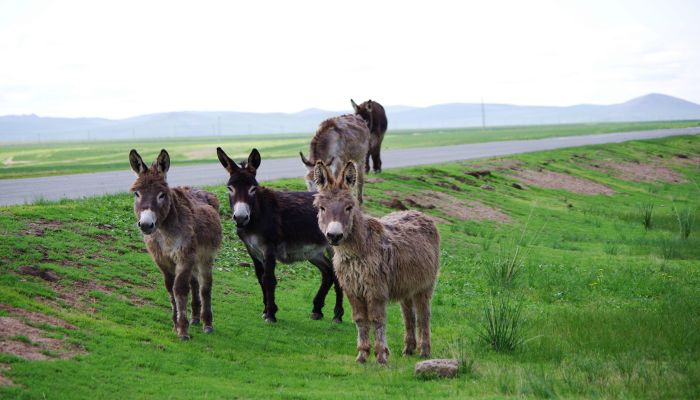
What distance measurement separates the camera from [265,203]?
13008 mm

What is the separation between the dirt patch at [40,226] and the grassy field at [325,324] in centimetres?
7

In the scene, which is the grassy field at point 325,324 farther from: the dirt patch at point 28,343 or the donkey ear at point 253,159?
the donkey ear at point 253,159

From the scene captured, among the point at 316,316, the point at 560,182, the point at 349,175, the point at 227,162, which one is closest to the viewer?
the point at 349,175

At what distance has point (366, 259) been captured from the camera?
10312 mm

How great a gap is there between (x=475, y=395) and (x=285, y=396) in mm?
2213

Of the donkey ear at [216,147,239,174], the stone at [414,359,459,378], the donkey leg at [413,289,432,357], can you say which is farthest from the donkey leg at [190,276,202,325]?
the stone at [414,359,459,378]

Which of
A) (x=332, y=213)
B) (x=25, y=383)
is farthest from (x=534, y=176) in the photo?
(x=25, y=383)

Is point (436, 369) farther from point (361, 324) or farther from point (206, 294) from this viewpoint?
point (206, 294)

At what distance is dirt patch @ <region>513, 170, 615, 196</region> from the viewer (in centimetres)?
3650

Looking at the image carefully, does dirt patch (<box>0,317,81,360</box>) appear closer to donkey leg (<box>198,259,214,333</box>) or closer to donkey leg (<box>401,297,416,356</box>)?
donkey leg (<box>198,259,214,333</box>)

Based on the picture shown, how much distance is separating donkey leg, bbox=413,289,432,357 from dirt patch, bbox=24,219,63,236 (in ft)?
24.7

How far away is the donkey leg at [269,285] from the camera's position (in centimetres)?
1273

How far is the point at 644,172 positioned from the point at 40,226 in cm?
3831

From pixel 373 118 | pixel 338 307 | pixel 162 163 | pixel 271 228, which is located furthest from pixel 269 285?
pixel 373 118
